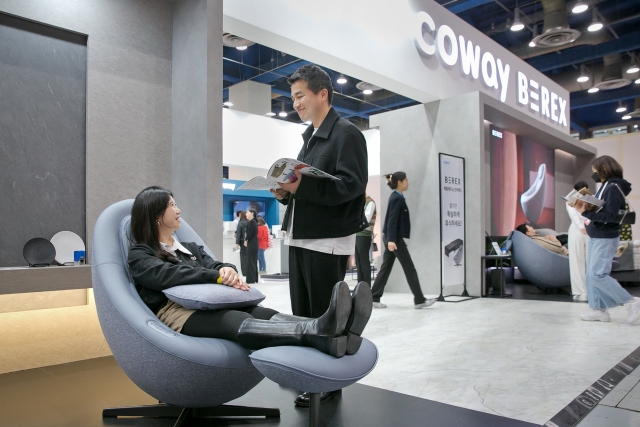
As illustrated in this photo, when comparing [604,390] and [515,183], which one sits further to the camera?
[515,183]

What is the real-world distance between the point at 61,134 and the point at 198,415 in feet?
7.61

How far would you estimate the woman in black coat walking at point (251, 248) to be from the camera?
29.0 ft

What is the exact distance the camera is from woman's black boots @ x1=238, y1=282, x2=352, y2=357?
1506 mm

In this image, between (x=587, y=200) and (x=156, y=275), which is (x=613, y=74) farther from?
(x=156, y=275)

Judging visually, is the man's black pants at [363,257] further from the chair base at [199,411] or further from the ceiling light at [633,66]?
the ceiling light at [633,66]

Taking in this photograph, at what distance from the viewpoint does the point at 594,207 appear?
4383mm

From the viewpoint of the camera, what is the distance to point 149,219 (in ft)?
6.75

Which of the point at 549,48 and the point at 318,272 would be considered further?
the point at 549,48

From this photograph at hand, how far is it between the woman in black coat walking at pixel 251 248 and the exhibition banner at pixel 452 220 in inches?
152

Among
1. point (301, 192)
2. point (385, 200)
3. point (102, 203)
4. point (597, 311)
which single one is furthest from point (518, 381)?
point (385, 200)

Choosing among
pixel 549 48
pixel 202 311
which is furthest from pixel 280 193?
pixel 549 48

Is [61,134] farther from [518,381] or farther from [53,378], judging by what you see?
[518,381]

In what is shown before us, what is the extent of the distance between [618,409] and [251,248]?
7.21 meters

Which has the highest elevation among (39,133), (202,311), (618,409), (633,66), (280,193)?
(633,66)
